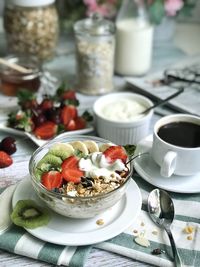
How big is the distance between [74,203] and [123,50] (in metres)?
0.75

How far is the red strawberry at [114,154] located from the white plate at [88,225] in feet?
0.23

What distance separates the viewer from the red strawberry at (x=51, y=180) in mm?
874

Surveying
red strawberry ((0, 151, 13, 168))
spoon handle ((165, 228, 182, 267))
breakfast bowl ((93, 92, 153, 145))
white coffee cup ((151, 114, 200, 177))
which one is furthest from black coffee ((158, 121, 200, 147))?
red strawberry ((0, 151, 13, 168))

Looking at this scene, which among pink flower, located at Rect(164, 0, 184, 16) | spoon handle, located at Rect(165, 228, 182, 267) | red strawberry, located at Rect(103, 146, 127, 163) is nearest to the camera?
spoon handle, located at Rect(165, 228, 182, 267)

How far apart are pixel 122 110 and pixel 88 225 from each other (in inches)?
15.4

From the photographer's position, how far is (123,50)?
58.2 inches

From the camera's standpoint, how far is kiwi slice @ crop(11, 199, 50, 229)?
2.83ft

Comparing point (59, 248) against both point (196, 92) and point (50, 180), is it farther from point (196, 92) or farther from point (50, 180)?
point (196, 92)

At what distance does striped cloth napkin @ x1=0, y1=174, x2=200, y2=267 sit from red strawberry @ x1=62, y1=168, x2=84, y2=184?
0.12m

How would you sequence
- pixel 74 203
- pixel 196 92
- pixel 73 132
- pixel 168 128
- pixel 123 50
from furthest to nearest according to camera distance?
pixel 123 50 → pixel 196 92 → pixel 73 132 → pixel 168 128 → pixel 74 203

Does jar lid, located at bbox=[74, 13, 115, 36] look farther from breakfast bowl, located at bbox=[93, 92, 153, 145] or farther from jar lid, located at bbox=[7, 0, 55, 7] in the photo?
breakfast bowl, located at bbox=[93, 92, 153, 145]

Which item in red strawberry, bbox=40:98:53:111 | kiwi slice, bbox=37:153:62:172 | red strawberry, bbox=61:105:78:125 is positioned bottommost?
red strawberry, bbox=61:105:78:125

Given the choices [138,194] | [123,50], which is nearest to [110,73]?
[123,50]

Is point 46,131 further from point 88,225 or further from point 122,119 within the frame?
point 88,225
